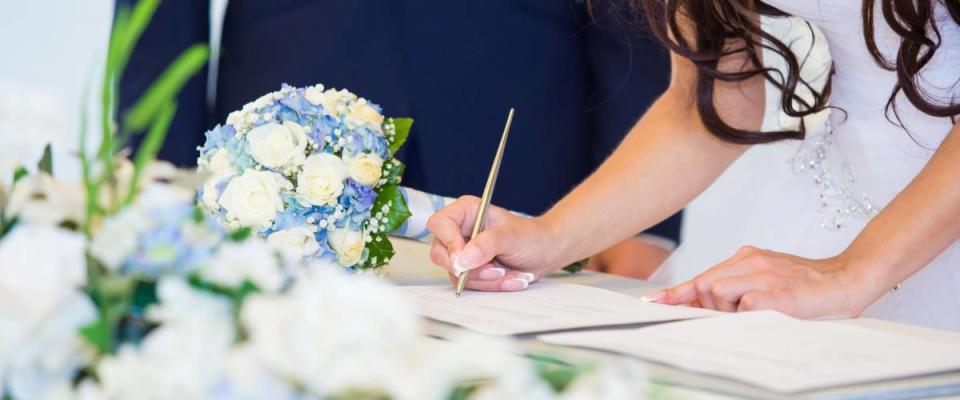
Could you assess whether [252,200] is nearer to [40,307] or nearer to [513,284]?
[513,284]

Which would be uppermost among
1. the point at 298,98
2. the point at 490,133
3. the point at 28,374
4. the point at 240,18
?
the point at 28,374

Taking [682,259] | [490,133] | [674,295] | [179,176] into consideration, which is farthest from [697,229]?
[179,176]

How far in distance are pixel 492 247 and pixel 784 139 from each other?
57 centimetres

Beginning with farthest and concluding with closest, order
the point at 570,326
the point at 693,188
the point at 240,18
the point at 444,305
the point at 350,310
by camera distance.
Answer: the point at 240,18 < the point at 693,188 < the point at 444,305 < the point at 570,326 < the point at 350,310

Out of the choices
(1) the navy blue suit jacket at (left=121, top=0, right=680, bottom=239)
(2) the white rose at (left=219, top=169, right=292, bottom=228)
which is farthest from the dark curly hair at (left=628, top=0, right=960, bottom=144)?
(1) the navy blue suit jacket at (left=121, top=0, right=680, bottom=239)

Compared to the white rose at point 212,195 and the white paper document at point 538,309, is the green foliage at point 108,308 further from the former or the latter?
the white rose at point 212,195

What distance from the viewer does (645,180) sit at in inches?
59.9

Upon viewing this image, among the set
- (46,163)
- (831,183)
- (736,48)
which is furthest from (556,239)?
(46,163)

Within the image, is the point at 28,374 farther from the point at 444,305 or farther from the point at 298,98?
the point at 298,98

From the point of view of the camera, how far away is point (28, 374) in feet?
1.39

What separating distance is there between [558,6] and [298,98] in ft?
4.63

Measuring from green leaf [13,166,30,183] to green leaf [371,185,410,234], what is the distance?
2.22ft

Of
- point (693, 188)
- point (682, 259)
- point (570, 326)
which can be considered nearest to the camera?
point (570, 326)

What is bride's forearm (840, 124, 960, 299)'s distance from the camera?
1.15m
